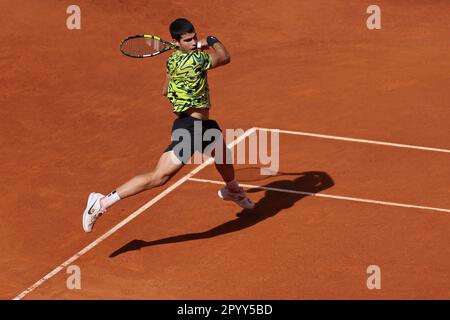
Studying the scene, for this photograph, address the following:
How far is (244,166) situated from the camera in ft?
49.5

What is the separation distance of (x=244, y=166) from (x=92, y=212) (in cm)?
324

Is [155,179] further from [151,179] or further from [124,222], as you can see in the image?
[124,222]

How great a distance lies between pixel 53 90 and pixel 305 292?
867 cm

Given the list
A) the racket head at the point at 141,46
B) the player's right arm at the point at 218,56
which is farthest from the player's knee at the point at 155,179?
the racket head at the point at 141,46

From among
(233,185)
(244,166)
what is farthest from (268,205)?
(244,166)

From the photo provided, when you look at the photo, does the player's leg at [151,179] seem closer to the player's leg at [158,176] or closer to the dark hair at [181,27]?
the player's leg at [158,176]

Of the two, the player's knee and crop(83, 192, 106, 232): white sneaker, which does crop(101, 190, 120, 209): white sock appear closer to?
crop(83, 192, 106, 232): white sneaker

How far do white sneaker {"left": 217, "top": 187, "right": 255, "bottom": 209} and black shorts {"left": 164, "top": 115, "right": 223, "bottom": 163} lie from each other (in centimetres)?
103

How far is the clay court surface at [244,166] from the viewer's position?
12055mm

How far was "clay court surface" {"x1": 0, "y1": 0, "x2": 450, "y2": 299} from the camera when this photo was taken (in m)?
12.1

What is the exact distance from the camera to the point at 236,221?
526 inches

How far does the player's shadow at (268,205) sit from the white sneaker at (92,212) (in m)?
0.47

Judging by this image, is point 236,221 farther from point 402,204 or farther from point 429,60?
point 429,60

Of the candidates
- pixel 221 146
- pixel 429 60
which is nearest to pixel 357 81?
pixel 429 60
